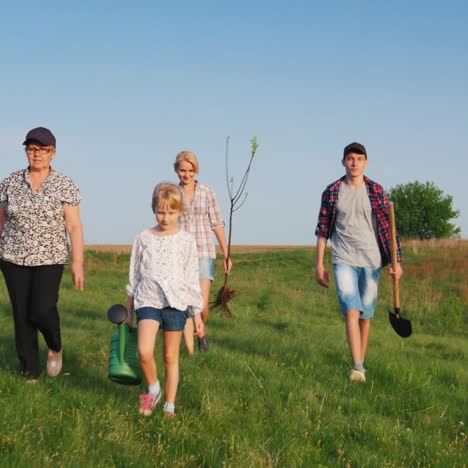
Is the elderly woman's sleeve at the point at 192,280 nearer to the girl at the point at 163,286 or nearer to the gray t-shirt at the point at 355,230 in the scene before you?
the girl at the point at 163,286

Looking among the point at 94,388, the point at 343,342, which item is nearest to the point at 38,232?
the point at 94,388

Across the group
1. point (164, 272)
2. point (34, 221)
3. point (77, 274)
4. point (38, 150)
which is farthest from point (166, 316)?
point (38, 150)

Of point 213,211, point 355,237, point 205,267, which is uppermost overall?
point 213,211

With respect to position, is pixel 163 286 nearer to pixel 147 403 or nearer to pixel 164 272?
pixel 164 272

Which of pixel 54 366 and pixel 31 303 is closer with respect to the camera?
pixel 31 303

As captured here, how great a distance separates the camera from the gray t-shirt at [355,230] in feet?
23.0

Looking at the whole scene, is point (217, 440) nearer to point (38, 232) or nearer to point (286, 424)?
point (286, 424)

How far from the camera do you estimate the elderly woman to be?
19.7ft

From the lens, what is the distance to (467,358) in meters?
10.5

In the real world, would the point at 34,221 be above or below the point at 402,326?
above

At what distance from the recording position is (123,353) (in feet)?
16.4

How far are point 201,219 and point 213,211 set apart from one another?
0.20 metres

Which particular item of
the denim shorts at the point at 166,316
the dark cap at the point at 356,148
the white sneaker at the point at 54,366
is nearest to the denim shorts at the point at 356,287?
the dark cap at the point at 356,148

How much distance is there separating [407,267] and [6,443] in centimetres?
2575
